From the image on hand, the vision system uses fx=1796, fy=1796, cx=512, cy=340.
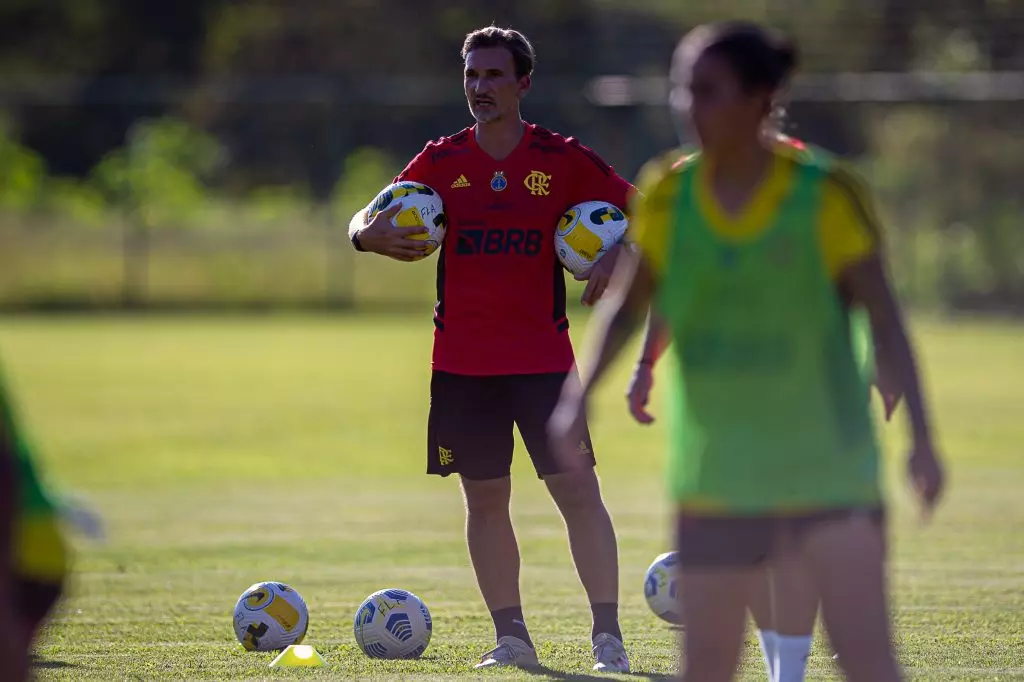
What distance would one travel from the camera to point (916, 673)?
649 cm

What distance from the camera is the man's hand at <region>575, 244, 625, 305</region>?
21.0ft

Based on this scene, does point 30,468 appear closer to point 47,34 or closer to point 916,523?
point 916,523

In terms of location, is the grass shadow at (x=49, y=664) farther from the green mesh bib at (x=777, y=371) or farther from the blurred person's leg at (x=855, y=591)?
the blurred person's leg at (x=855, y=591)

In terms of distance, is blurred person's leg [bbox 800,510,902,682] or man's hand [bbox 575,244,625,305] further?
man's hand [bbox 575,244,625,305]

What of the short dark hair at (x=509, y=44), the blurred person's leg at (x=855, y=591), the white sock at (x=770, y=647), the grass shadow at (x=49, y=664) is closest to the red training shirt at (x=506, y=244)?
the short dark hair at (x=509, y=44)

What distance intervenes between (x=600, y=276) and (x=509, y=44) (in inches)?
39.3

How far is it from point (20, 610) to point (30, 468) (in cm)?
33

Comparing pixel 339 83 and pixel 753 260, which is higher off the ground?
pixel 339 83

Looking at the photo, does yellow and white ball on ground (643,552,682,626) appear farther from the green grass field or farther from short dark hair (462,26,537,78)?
short dark hair (462,26,537,78)

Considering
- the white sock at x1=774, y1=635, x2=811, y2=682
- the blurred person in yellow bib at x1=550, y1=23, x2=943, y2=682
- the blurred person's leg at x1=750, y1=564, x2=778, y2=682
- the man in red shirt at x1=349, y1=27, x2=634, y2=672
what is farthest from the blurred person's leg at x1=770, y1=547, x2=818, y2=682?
the man in red shirt at x1=349, y1=27, x2=634, y2=672

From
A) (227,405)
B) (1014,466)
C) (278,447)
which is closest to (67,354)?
(227,405)

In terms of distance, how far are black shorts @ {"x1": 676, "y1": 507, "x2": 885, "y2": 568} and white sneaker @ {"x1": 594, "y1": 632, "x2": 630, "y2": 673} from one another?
244 centimetres

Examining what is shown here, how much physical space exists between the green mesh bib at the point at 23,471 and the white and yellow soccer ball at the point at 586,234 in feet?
9.37

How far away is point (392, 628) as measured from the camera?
696 cm
